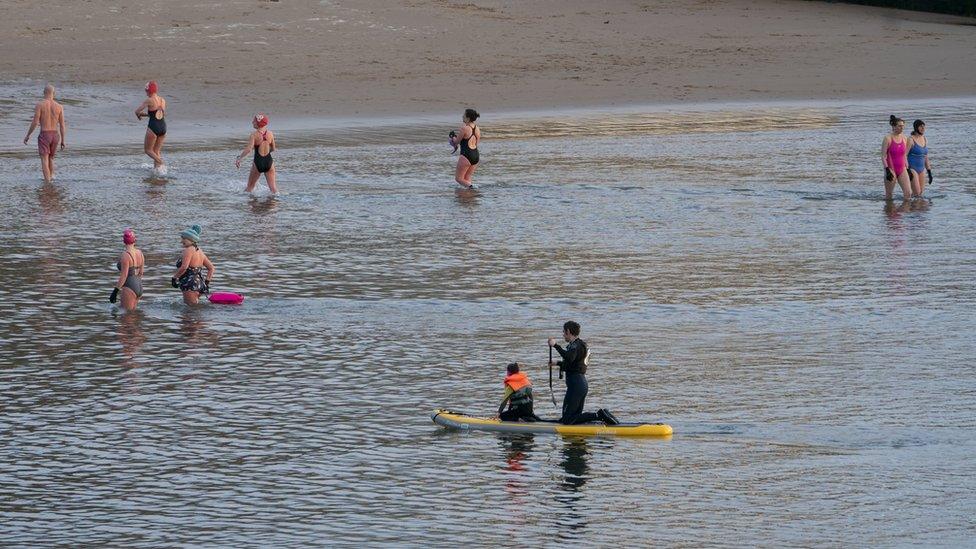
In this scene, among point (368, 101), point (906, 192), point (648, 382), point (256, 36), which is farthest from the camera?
point (256, 36)

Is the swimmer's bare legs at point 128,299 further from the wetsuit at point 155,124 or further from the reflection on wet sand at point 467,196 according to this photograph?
the wetsuit at point 155,124

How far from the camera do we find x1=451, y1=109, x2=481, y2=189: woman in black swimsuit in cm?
3023

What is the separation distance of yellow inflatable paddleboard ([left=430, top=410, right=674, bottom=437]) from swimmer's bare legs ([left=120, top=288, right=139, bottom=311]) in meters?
6.37

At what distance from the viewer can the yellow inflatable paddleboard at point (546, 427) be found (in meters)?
14.7

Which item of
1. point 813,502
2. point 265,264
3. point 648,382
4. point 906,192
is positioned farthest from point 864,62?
point 813,502

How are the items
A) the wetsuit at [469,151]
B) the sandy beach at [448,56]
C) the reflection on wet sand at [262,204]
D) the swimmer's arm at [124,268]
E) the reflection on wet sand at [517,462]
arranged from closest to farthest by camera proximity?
the reflection on wet sand at [517,462]
the swimmer's arm at [124,268]
the reflection on wet sand at [262,204]
the wetsuit at [469,151]
the sandy beach at [448,56]

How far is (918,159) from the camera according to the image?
29.4 m

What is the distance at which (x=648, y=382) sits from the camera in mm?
16672

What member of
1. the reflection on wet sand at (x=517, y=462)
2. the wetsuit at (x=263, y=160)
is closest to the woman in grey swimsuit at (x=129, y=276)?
the reflection on wet sand at (x=517, y=462)

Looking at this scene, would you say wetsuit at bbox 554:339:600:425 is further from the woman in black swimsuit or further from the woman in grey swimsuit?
the woman in black swimsuit

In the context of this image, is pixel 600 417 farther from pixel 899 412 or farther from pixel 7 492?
pixel 7 492

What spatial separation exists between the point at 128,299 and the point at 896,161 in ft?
52.4

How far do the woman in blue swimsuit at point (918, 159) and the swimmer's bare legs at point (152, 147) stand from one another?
50.4 feet

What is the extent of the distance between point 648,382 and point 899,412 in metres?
2.75
